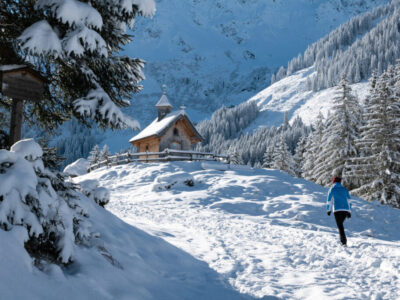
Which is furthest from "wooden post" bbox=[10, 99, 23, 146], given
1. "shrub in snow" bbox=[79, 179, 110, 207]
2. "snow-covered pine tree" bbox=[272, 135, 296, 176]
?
"snow-covered pine tree" bbox=[272, 135, 296, 176]

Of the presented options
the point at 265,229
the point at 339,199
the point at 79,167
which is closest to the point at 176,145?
the point at 79,167

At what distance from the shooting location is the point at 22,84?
591cm

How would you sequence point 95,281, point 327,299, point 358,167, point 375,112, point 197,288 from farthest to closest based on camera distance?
point 358,167, point 375,112, point 197,288, point 327,299, point 95,281

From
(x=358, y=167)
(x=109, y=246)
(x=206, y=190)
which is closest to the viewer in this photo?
(x=109, y=246)

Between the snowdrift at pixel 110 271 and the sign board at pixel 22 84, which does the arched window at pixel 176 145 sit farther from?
the sign board at pixel 22 84

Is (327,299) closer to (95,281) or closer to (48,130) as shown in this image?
(95,281)

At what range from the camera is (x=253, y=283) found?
227 inches

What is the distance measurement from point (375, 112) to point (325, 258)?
64.9 feet

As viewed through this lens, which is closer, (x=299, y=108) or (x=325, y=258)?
(x=325, y=258)

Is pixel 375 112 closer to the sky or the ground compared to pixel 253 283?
closer to the sky

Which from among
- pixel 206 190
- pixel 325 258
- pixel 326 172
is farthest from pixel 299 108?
pixel 325 258

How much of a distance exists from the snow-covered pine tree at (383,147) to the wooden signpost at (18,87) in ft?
74.6

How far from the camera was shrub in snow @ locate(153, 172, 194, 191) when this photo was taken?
2103cm

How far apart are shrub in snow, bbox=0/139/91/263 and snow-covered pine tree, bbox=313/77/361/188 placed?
26.2 m
